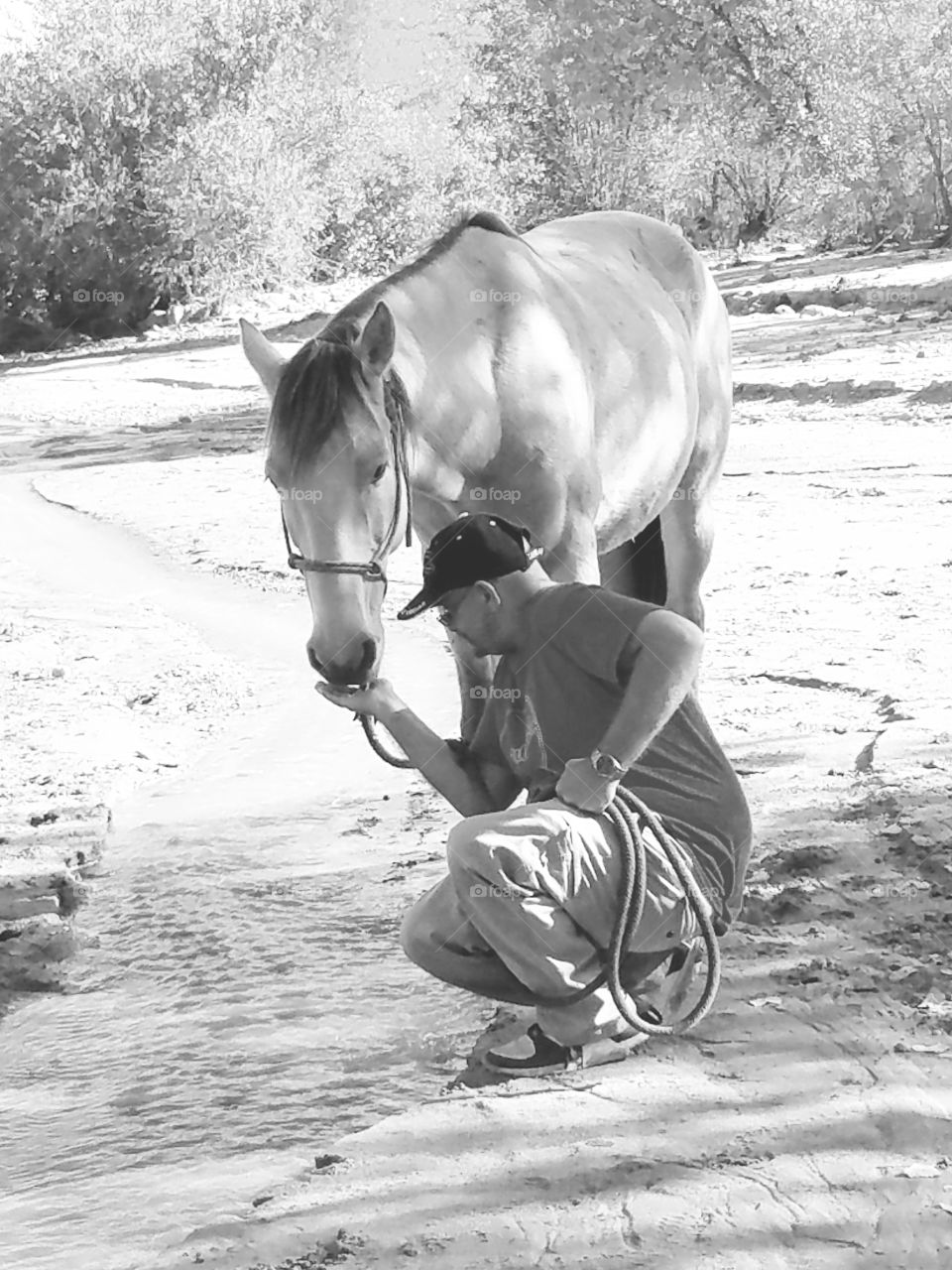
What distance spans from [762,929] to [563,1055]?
83 cm

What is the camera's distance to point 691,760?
3367mm

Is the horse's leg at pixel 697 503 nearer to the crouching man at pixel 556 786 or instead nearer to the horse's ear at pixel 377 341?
the crouching man at pixel 556 786

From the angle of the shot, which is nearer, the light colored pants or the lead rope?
the light colored pants

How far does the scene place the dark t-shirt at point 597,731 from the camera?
3150mm

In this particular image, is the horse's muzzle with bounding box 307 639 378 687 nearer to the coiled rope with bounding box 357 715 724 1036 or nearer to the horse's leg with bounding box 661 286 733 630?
the coiled rope with bounding box 357 715 724 1036

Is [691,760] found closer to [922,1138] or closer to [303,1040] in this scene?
[922,1138]

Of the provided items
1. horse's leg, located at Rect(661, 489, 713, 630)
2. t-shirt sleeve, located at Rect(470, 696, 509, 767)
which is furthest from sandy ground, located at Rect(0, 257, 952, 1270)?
t-shirt sleeve, located at Rect(470, 696, 509, 767)

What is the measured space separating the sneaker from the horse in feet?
2.39

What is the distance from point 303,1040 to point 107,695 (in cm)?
325

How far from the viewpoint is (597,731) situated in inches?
127

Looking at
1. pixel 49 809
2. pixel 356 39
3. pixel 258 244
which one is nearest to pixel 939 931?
pixel 49 809

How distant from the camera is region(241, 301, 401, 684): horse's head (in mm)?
3209

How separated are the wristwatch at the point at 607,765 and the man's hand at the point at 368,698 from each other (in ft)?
1.47

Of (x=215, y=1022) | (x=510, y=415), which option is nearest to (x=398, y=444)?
(x=510, y=415)
